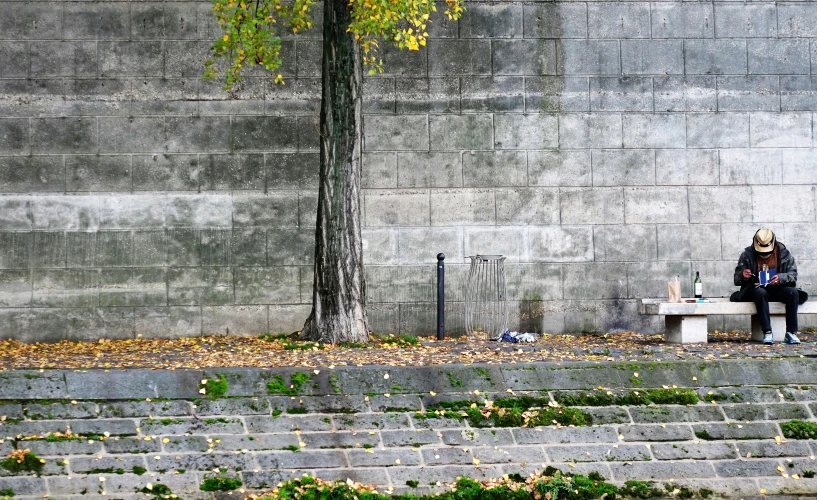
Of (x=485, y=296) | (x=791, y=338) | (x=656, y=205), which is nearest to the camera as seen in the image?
(x=791, y=338)

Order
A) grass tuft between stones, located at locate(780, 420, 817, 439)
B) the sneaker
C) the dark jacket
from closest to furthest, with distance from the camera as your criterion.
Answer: grass tuft between stones, located at locate(780, 420, 817, 439), the sneaker, the dark jacket

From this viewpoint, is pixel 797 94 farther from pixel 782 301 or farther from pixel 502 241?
pixel 502 241

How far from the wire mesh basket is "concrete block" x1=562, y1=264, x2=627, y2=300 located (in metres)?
0.89

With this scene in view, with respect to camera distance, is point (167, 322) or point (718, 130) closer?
point (167, 322)

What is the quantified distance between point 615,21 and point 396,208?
3612mm

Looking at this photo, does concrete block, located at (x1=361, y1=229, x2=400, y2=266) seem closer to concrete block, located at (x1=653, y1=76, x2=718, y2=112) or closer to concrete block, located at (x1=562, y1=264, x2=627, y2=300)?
concrete block, located at (x1=562, y1=264, x2=627, y2=300)

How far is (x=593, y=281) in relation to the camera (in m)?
11.4

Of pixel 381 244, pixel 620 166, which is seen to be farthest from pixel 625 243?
pixel 381 244

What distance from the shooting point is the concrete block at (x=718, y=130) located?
1145 cm

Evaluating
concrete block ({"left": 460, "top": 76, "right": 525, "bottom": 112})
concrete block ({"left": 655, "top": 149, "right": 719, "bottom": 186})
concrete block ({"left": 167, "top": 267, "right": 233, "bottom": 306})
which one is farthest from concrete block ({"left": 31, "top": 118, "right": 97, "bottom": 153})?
concrete block ({"left": 655, "top": 149, "right": 719, "bottom": 186})

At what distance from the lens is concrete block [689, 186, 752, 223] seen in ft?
37.6

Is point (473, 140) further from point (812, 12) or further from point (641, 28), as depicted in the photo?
point (812, 12)

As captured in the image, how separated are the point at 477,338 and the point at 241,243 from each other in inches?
121

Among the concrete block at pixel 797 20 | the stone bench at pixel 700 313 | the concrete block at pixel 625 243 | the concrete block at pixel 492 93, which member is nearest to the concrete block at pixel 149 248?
the concrete block at pixel 492 93
